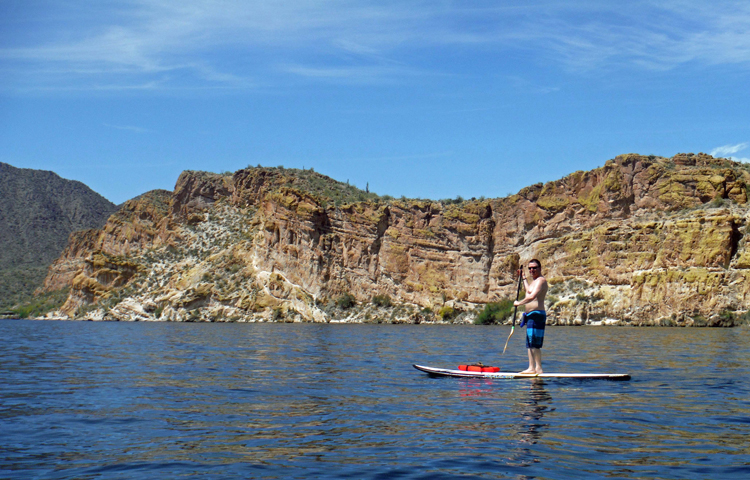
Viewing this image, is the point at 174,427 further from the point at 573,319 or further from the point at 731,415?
the point at 573,319

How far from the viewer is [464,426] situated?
35.0ft

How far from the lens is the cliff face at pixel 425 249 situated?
2511 inches

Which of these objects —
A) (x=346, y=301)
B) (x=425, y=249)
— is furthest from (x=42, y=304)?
(x=425, y=249)

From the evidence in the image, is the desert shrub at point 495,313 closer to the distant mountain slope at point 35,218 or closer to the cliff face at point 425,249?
the cliff face at point 425,249

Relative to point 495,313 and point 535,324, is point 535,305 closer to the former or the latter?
point 535,324

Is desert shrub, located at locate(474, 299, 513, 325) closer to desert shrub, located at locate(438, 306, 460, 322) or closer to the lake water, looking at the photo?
desert shrub, located at locate(438, 306, 460, 322)

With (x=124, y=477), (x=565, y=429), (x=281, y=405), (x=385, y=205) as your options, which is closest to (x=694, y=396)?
(x=565, y=429)

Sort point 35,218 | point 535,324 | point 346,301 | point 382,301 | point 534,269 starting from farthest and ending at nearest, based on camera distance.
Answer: point 35,218, point 382,301, point 346,301, point 534,269, point 535,324

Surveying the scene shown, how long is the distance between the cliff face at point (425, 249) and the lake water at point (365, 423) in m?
47.4

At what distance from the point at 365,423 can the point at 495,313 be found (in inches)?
2624

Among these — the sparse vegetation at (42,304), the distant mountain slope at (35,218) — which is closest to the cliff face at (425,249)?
the sparse vegetation at (42,304)

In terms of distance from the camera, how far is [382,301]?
83.2 metres

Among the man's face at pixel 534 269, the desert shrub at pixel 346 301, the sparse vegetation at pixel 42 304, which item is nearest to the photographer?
A: the man's face at pixel 534 269

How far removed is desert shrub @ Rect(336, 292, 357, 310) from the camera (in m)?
82.1
